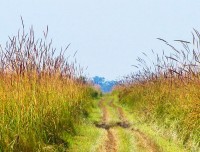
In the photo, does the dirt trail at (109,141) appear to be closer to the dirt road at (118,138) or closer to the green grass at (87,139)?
the dirt road at (118,138)

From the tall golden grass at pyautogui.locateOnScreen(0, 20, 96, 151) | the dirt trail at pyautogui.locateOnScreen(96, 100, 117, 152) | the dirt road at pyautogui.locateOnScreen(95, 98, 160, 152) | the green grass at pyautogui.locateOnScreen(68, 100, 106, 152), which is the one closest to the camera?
the tall golden grass at pyautogui.locateOnScreen(0, 20, 96, 151)

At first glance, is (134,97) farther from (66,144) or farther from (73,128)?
(66,144)

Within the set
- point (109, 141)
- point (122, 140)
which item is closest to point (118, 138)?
point (122, 140)

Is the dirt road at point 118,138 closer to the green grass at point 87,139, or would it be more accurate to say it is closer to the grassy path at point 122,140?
the grassy path at point 122,140

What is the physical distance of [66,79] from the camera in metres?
16.3

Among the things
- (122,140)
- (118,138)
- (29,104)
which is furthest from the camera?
(118,138)

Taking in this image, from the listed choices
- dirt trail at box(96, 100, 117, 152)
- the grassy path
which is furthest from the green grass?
dirt trail at box(96, 100, 117, 152)

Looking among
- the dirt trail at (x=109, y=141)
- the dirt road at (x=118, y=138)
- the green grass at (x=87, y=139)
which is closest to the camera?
the green grass at (x=87, y=139)

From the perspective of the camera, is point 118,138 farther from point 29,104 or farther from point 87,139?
point 29,104

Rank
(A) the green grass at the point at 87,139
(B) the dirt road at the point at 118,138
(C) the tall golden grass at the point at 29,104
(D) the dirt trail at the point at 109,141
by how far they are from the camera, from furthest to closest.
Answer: (B) the dirt road at the point at 118,138
(D) the dirt trail at the point at 109,141
(A) the green grass at the point at 87,139
(C) the tall golden grass at the point at 29,104

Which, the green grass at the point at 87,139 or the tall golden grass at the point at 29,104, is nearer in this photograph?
the tall golden grass at the point at 29,104

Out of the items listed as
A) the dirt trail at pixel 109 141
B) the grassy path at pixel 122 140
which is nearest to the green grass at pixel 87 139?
the grassy path at pixel 122 140

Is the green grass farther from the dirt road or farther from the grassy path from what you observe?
the dirt road

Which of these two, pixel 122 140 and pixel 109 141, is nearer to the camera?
pixel 109 141
